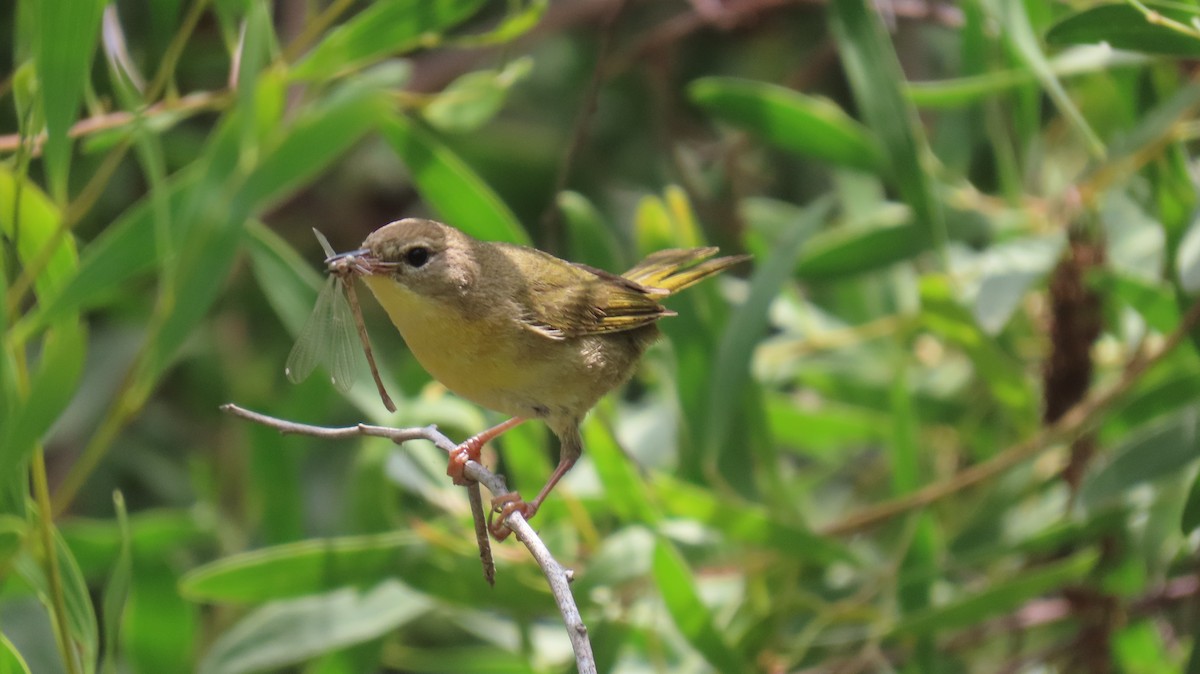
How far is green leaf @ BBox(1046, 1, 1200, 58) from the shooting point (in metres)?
2.07

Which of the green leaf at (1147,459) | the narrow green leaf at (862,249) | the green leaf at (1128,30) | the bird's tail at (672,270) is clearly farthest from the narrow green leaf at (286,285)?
the green leaf at (1147,459)

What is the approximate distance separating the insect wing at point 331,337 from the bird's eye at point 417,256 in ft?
0.45

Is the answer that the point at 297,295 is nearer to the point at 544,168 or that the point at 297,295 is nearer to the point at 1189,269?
the point at 1189,269

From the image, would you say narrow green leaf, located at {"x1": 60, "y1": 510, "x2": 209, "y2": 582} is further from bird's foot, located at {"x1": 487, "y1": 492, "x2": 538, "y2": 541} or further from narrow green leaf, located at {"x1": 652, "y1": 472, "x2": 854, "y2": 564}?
narrow green leaf, located at {"x1": 652, "y1": 472, "x2": 854, "y2": 564}

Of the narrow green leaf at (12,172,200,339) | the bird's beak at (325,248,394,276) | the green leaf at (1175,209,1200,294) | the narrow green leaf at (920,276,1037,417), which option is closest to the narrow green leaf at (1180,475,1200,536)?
the green leaf at (1175,209,1200,294)

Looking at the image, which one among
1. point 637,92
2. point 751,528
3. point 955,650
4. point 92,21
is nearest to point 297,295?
point 92,21

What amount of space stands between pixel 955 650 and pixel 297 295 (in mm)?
1779

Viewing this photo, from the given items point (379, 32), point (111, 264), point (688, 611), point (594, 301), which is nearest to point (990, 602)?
point (688, 611)

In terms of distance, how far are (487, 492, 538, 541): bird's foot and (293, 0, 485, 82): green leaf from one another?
926 millimetres

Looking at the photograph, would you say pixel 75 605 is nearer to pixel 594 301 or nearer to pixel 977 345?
pixel 594 301

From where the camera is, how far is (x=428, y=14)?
2.58 meters

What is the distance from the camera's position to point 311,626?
2.71 m

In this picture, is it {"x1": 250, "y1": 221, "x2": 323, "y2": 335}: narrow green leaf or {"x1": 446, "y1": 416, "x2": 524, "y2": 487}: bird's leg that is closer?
{"x1": 446, "y1": 416, "x2": 524, "y2": 487}: bird's leg

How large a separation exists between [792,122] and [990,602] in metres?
1.16
